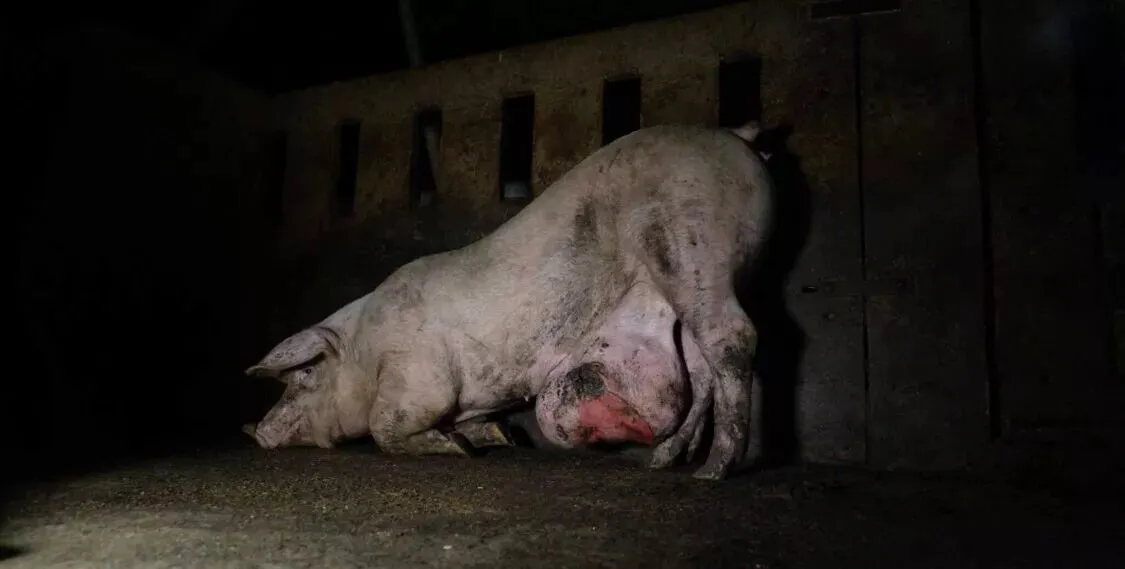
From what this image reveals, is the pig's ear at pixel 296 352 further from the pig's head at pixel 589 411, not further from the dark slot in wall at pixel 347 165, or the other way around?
the dark slot in wall at pixel 347 165

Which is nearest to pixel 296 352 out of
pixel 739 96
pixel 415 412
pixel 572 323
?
pixel 415 412

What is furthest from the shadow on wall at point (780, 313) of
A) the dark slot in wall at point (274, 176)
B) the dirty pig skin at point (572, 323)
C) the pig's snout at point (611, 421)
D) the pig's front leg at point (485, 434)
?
the dark slot in wall at point (274, 176)

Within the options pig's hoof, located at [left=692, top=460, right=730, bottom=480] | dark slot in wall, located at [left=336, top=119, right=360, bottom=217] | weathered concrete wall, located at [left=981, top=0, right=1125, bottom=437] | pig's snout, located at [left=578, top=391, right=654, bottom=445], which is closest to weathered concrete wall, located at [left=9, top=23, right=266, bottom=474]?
dark slot in wall, located at [left=336, top=119, right=360, bottom=217]

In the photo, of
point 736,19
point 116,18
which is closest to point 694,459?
point 736,19

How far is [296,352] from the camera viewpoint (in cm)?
354

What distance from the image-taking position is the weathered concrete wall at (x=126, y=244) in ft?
12.4

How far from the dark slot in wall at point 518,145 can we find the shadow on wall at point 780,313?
1.53 metres

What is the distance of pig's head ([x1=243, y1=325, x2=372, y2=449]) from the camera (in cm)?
354

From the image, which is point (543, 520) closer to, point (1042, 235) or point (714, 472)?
point (714, 472)

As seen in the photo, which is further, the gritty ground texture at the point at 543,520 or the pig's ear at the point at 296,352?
the pig's ear at the point at 296,352

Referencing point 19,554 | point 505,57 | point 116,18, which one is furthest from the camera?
point 116,18

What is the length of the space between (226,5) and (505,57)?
2.38 metres

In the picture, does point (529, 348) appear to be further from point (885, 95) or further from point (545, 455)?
point (885, 95)

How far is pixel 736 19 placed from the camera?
3.72 m
